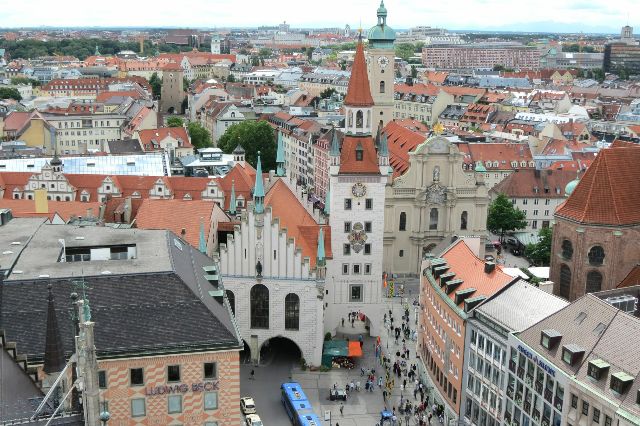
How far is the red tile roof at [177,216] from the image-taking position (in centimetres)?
7556

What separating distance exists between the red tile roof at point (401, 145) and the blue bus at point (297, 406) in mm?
46169

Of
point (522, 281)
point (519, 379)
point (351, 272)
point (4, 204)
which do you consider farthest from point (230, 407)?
point (4, 204)

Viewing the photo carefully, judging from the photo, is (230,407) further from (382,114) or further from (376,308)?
(382,114)

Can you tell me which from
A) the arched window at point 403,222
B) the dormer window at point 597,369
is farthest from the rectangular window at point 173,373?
the arched window at point 403,222

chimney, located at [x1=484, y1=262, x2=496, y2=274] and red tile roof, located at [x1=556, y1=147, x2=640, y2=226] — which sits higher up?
red tile roof, located at [x1=556, y1=147, x2=640, y2=226]

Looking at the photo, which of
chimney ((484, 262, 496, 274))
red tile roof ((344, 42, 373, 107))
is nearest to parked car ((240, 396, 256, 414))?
chimney ((484, 262, 496, 274))

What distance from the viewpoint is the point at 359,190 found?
73500 mm

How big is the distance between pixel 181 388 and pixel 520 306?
23621 millimetres

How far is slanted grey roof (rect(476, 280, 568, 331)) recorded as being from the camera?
51594 millimetres

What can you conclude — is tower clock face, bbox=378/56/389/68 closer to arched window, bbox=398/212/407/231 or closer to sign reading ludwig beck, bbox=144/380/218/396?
arched window, bbox=398/212/407/231

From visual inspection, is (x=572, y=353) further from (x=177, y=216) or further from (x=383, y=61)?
(x=383, y=61)

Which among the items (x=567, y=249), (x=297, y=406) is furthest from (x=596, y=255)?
(x=297, y=406)

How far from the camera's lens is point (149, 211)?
7862 cm

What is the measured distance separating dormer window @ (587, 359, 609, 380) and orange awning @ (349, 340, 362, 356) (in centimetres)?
2677
